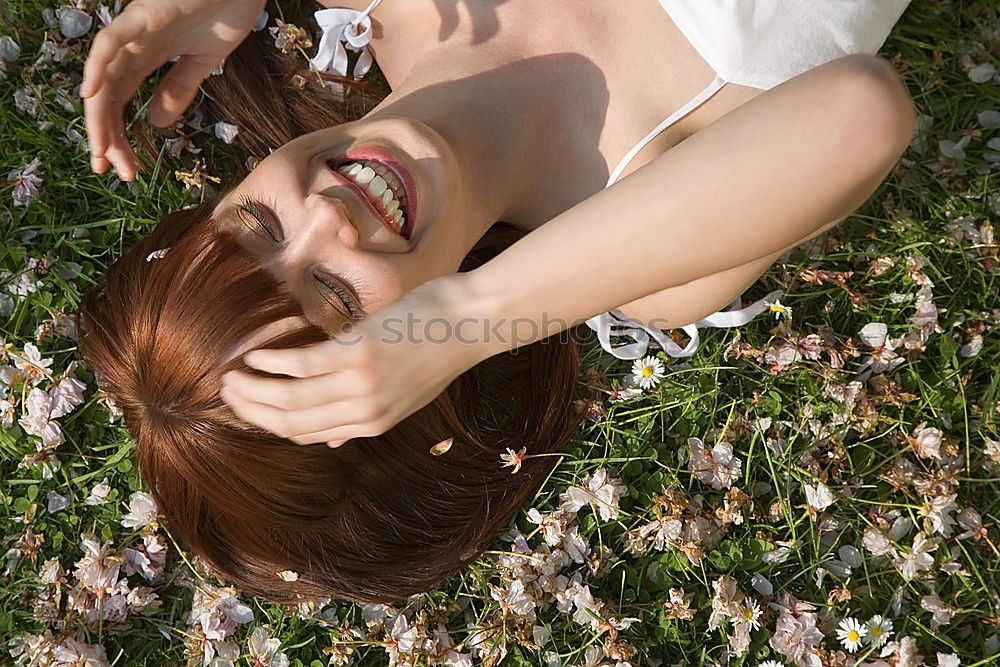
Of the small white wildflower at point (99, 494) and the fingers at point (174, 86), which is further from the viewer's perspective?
the small white wildflower at point (99, 494)

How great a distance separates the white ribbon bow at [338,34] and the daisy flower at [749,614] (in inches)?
86.8

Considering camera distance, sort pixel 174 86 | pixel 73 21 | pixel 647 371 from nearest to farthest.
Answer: pixel 174 86
pixel 647 371
pixel 73 21

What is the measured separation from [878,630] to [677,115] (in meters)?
1.81

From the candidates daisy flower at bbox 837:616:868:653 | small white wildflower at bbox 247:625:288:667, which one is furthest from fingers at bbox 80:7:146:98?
daisy flower at bbox 837:616:868:653

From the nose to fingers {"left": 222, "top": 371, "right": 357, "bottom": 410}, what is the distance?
0.37 meters

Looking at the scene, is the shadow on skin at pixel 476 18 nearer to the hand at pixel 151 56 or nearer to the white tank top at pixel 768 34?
the white tank top at pixel 768 34

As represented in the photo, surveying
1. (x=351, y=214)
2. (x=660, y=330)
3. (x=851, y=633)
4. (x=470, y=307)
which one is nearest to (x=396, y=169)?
(x=351, y=214)

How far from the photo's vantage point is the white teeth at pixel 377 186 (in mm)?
2023

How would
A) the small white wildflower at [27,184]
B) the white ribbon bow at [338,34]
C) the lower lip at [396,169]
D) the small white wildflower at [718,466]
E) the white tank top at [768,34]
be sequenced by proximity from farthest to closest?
the small white wildflower at [27,184] → the small white wildflower at [718,466] → the white ribbon bow at [338,34] → the white tank top at [768,34] → the lower lip at [396,169]

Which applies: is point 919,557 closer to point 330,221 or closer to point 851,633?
point 851,633

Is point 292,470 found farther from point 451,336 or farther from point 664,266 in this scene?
point 664,266

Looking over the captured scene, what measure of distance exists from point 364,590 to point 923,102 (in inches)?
101

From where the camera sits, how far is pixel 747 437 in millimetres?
2951

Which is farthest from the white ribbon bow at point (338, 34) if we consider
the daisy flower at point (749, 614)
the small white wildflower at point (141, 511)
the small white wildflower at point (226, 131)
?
the daisy flower at point (749, 614)
